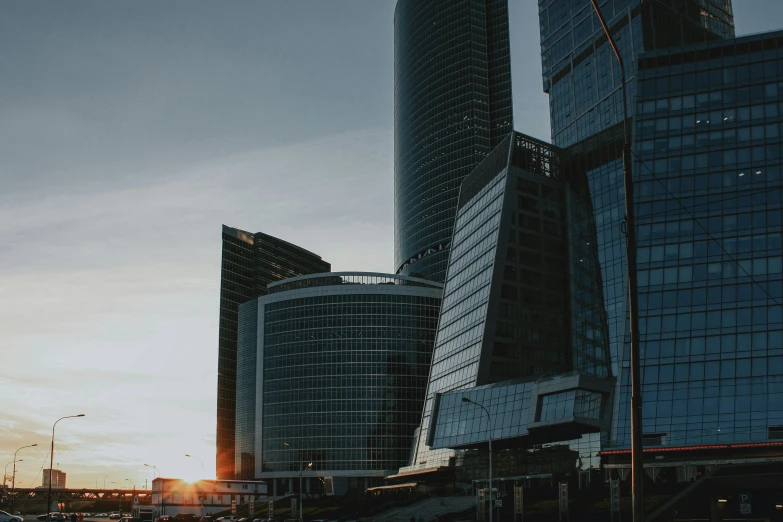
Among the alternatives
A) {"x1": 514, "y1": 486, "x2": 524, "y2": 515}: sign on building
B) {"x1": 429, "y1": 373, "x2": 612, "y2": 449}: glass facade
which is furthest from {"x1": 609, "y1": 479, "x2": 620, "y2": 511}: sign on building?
{"x1": 429, "y1": 373, "x2": 612, "y2": 449}: glass facade

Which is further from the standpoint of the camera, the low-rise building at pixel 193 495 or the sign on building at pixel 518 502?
the low-rise building at pixel 193 495

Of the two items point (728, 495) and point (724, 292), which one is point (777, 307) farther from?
point (728, 495)

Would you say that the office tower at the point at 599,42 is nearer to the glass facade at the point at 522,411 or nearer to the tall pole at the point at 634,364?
the glass facade at the point at 522,411

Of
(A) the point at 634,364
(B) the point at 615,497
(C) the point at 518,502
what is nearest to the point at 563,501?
(C) the point at 518,502

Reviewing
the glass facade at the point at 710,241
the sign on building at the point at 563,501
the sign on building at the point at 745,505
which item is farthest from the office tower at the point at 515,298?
the sign on building at the point at 745,505

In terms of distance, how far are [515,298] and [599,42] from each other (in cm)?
6349

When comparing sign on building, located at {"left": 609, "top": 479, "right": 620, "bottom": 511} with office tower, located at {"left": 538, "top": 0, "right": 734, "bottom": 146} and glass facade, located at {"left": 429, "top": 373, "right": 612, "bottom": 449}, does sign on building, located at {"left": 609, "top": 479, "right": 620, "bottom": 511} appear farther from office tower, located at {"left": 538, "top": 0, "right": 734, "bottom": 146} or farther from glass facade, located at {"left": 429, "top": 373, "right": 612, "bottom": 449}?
office tower, located at {"left": 538, "top": 0, "right": 734, "bottom": 146}

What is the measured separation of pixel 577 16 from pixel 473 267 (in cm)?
6688

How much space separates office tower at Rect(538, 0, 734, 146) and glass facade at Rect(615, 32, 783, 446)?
72.4 ft

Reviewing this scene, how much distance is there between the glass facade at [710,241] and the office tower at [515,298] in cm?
2153

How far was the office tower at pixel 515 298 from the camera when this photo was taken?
135750 millimetres

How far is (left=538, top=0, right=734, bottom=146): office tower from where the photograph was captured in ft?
538

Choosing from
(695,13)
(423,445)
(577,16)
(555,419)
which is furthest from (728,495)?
(577,16)

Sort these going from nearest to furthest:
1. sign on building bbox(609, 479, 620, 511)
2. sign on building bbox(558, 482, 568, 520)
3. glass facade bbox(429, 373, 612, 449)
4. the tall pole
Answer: the tall pole, sign on building bbox(609, 479, 620, 511), sign on building bbox(558, 482, 568, 520), glass facade bbox(429, 373, 612, 449)
